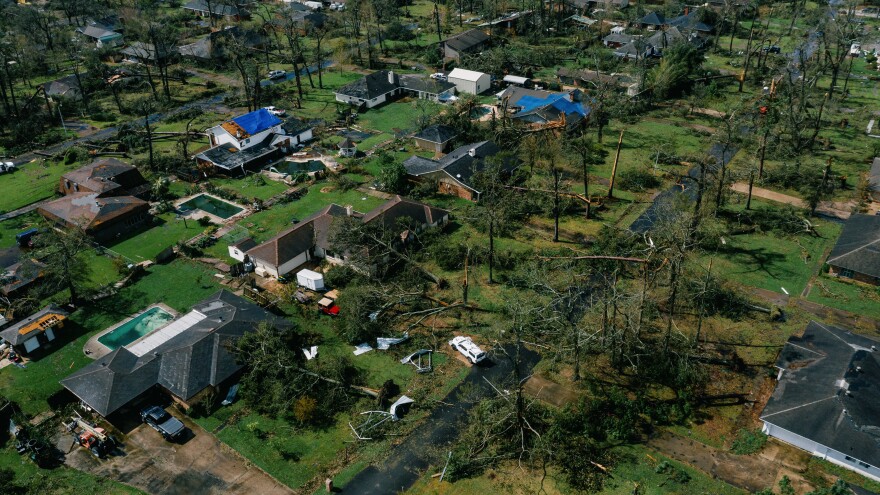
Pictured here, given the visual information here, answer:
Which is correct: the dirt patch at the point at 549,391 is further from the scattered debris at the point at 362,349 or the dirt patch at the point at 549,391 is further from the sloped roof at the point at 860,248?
the sloped roof at the point at 860,248

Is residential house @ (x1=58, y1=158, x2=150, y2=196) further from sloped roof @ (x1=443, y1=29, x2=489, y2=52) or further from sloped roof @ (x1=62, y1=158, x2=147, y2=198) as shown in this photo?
sloped roof @ (x1=443, y1=29, x2=489, y2=52)

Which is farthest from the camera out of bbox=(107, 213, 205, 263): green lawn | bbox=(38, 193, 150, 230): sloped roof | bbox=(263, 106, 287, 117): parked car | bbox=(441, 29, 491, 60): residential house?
bbox=(441, 29, 491, 60): residential house

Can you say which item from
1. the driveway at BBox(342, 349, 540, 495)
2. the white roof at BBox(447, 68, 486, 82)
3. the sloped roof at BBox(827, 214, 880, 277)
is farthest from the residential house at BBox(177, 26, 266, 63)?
the sloped roof at BBox(827, 214, 880, 277)

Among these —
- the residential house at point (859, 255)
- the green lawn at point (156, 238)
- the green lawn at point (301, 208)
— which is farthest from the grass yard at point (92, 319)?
the residential house at point (859, 255)

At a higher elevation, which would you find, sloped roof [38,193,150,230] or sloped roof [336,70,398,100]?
sloped roof [336,70,398,100]

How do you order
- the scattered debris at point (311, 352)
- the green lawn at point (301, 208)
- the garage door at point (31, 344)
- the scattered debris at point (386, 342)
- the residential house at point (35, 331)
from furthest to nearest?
the green lawn at point (301, 208) → the scattered debris at point (386, 342) → the garage door at point (31, 344) → the residential house at point (35, 331) → the scattered debris at point (311, 352)

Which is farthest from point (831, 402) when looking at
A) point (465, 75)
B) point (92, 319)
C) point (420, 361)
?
point (465, 75)

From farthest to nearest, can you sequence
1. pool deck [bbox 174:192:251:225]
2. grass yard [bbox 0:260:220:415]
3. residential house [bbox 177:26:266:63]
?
residential house [bbox 177:26:266:63] → pool deck [bbox 174:192:251:225] → grass yard [bbox 0:260:220:415]

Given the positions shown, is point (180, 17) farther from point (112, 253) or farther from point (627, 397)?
point (627, 397)
